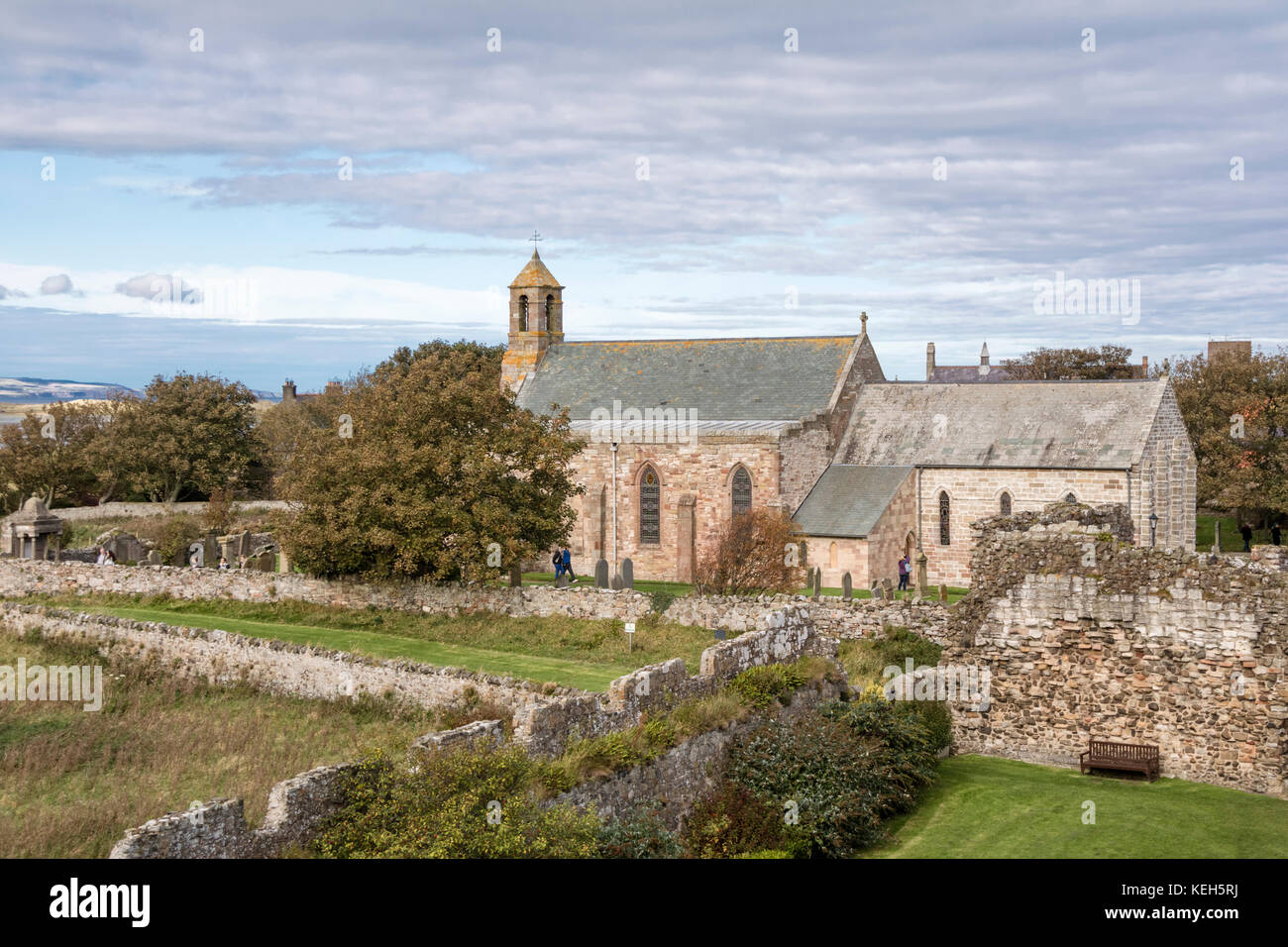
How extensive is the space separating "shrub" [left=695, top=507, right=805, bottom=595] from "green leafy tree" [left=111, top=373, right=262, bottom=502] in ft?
120

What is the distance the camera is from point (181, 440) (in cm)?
6225

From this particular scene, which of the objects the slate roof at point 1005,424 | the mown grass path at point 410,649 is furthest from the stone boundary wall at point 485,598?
the slate roof at point 1005,424

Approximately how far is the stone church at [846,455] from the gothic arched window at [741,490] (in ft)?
0.20

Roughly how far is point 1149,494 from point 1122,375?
3375cm

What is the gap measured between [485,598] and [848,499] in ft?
62.9

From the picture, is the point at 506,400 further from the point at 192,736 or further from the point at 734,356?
the point at 734,356

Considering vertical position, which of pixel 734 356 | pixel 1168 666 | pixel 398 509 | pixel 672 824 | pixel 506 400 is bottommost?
pixel 672 824

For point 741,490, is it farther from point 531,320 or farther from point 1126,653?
point 1126,653

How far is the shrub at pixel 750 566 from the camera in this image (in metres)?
33.7

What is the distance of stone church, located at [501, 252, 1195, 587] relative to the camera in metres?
42.2

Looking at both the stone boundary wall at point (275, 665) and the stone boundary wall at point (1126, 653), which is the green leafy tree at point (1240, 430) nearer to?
the stone boundary wall at point (1126, 653)

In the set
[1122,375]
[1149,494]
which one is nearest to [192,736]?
[1149,494]

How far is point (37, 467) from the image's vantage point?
60094 millimetres

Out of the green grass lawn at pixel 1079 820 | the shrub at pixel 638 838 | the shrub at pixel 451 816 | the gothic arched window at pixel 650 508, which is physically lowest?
the green grass lawn at pixel 1079 820
